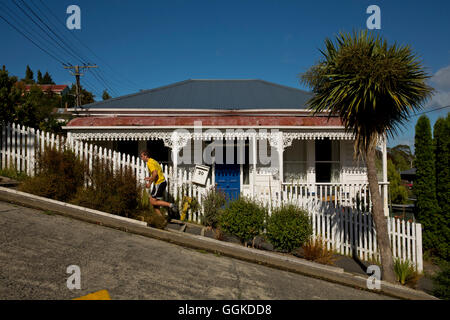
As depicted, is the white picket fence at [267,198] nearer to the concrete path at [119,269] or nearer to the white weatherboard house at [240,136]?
the white weatherboard house at [240,136]

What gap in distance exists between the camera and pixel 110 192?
6.10 m

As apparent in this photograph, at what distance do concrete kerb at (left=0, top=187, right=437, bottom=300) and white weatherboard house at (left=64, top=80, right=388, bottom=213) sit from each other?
2308 mm

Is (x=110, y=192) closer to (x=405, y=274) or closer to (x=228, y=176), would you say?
(x=228, y=176)

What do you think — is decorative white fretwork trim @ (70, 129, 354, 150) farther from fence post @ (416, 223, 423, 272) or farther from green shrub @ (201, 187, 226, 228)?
fence post @ (416, 223, 423, 272)

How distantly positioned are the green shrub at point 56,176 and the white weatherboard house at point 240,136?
3.42 m

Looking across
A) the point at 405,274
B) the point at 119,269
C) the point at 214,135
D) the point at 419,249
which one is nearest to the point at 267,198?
the point at 405,274

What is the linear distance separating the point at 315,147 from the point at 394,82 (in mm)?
6700

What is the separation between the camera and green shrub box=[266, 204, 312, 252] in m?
5.60

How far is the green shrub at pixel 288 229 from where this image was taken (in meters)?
5.60

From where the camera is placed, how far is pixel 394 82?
17.2ft

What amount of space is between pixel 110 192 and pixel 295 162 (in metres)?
7.87
